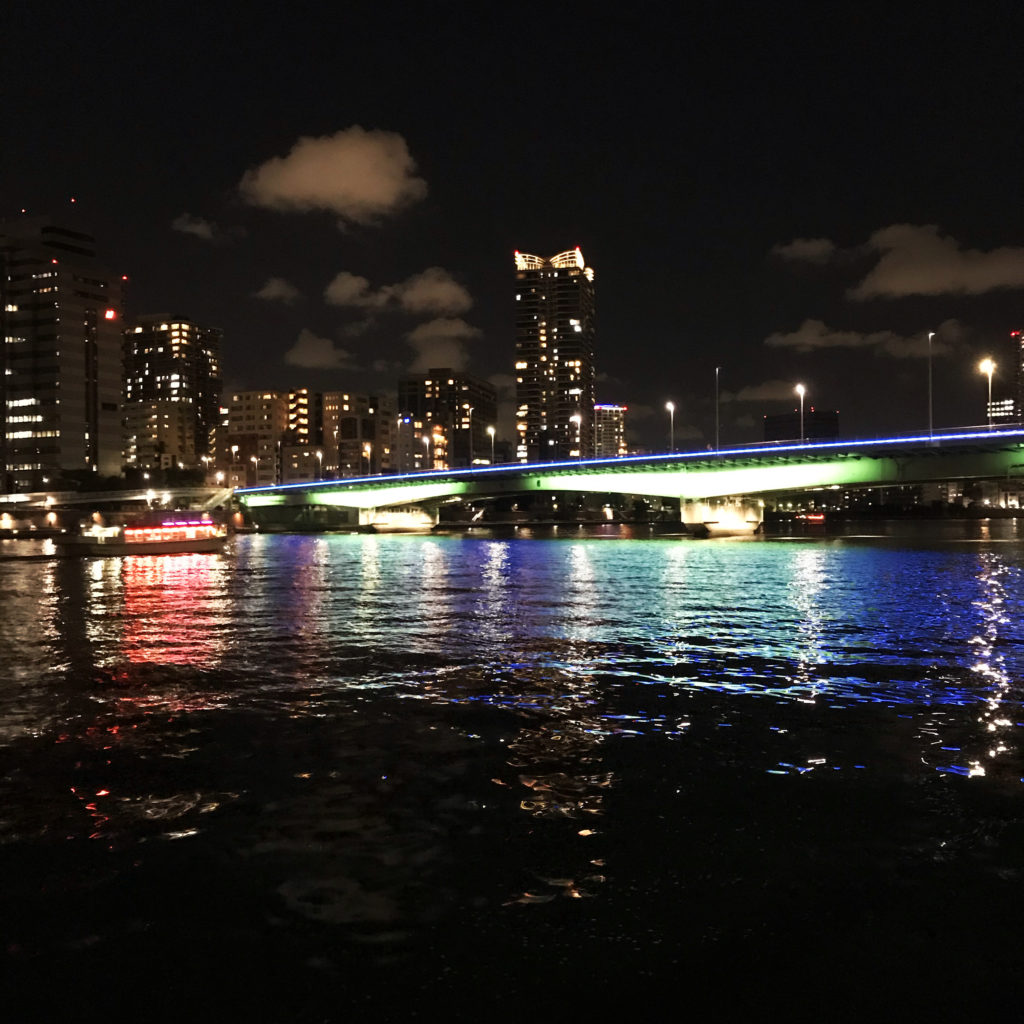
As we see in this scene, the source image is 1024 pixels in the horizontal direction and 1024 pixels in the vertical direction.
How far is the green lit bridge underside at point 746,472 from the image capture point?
80375mm

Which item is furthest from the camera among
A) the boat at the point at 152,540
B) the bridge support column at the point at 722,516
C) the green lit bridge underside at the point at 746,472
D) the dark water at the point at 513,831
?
the bridge support column at the point at 722,516

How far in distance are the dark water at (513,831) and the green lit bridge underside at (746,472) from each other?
217 ft

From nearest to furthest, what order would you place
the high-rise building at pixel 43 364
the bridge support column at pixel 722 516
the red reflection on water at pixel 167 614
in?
the red reflection on water at pixel 167 614 → the bridge support column at pixel 722 516 → the high-rise building at pixel 43 364

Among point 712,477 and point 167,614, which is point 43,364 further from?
point 167,614

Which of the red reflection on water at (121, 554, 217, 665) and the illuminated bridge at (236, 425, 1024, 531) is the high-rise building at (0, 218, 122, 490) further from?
the red reflection on water at (121, 554, 217, 665)

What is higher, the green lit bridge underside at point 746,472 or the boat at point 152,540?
the green lit bridge underside at point 746,472

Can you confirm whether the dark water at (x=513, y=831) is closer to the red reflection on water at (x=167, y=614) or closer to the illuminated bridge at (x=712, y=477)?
the red reflection on water at (x=167, y=614)

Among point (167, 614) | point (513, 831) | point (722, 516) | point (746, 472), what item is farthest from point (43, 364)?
point (513, 831)

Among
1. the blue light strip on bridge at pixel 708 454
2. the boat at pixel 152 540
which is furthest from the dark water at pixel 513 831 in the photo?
the blue light strip on bridge at pixel 708 454

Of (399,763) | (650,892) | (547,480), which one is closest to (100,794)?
(399,763)

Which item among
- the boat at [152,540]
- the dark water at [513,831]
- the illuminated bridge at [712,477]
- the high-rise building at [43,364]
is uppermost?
the high-rise building at [43,364]

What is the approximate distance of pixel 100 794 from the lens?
1072cm

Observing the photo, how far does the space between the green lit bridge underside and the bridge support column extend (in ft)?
6.33

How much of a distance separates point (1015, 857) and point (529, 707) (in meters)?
8.33
